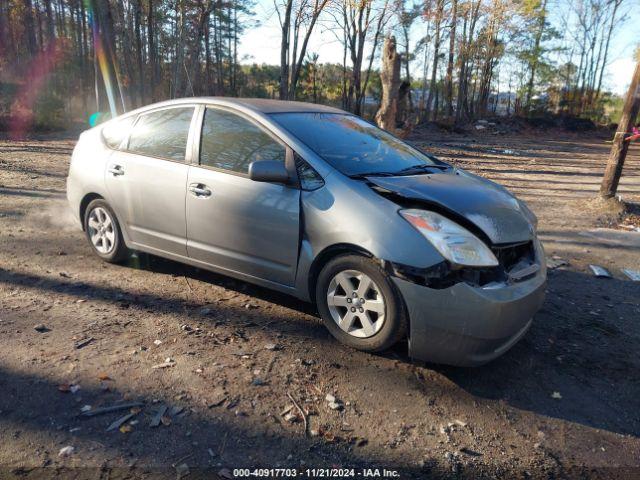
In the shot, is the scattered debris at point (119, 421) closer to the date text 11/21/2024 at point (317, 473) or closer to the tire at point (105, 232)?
the date text 11/21/2024 at point (317, 473)

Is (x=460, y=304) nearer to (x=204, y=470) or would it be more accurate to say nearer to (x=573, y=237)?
(x=204, y=470)

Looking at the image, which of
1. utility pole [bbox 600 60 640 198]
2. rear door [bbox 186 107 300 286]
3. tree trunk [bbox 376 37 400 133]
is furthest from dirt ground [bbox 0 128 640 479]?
tree trunk [bbox 376 37 400 133]

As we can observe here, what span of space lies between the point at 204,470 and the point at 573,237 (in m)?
6.15

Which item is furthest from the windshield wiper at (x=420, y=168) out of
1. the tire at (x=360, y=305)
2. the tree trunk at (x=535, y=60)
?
the tree trunk at (x=535, y=60)

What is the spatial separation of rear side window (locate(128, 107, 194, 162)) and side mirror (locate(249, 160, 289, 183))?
3.17ft

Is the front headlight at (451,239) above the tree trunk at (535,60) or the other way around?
the other way around

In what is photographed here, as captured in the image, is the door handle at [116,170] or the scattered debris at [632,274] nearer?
the door handle at [116,170]

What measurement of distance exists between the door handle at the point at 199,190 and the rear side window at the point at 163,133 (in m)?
0.31

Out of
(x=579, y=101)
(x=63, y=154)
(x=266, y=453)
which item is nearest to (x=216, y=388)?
(x=266, y=453)

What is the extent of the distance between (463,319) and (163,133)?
3042mm

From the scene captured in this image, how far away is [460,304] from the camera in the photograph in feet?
9.29

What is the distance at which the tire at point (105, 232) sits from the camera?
4.66 m

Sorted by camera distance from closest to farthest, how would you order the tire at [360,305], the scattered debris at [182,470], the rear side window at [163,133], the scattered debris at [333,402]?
the scattered debris at [182,470]
the scattered debris at [333,402]
the tire at [360,305]
the rear side window at [163,133]

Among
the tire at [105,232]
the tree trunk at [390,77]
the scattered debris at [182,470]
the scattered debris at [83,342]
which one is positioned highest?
the tree trunk at [390,77]
